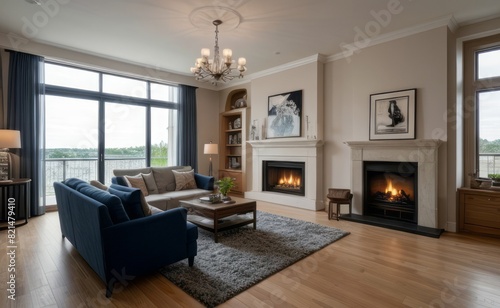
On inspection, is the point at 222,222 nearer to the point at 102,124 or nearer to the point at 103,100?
the point at 102,124

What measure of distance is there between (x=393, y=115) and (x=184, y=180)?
162 inches

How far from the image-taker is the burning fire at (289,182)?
232 inches

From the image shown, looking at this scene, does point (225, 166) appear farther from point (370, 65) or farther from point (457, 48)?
point (457, 48)

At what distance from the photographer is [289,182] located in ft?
19.9

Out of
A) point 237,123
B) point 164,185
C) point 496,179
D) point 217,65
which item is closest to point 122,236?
point 217,65

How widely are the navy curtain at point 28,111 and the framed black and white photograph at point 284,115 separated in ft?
15.1

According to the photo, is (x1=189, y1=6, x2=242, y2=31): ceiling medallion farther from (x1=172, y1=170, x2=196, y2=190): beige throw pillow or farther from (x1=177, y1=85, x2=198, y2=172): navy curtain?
(x1=177, y1=85, x2=198, y2=172): navy curtain

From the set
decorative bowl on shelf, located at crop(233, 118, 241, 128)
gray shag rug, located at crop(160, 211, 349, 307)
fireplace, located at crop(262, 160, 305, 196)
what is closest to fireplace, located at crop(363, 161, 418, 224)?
gray shag rug, located at crop(160, 211, 349, 307)

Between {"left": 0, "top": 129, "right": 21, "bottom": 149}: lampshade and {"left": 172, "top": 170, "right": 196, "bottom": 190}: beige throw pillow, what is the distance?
2568 mm

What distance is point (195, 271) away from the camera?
2.62 metres

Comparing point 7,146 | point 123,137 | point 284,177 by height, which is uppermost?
point 123,137

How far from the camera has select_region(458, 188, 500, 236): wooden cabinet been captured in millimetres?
3625

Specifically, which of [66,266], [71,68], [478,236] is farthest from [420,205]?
[71,68]

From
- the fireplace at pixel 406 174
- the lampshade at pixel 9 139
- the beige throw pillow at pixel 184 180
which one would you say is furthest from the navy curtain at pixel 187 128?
the fireplace at pixel 406 174
